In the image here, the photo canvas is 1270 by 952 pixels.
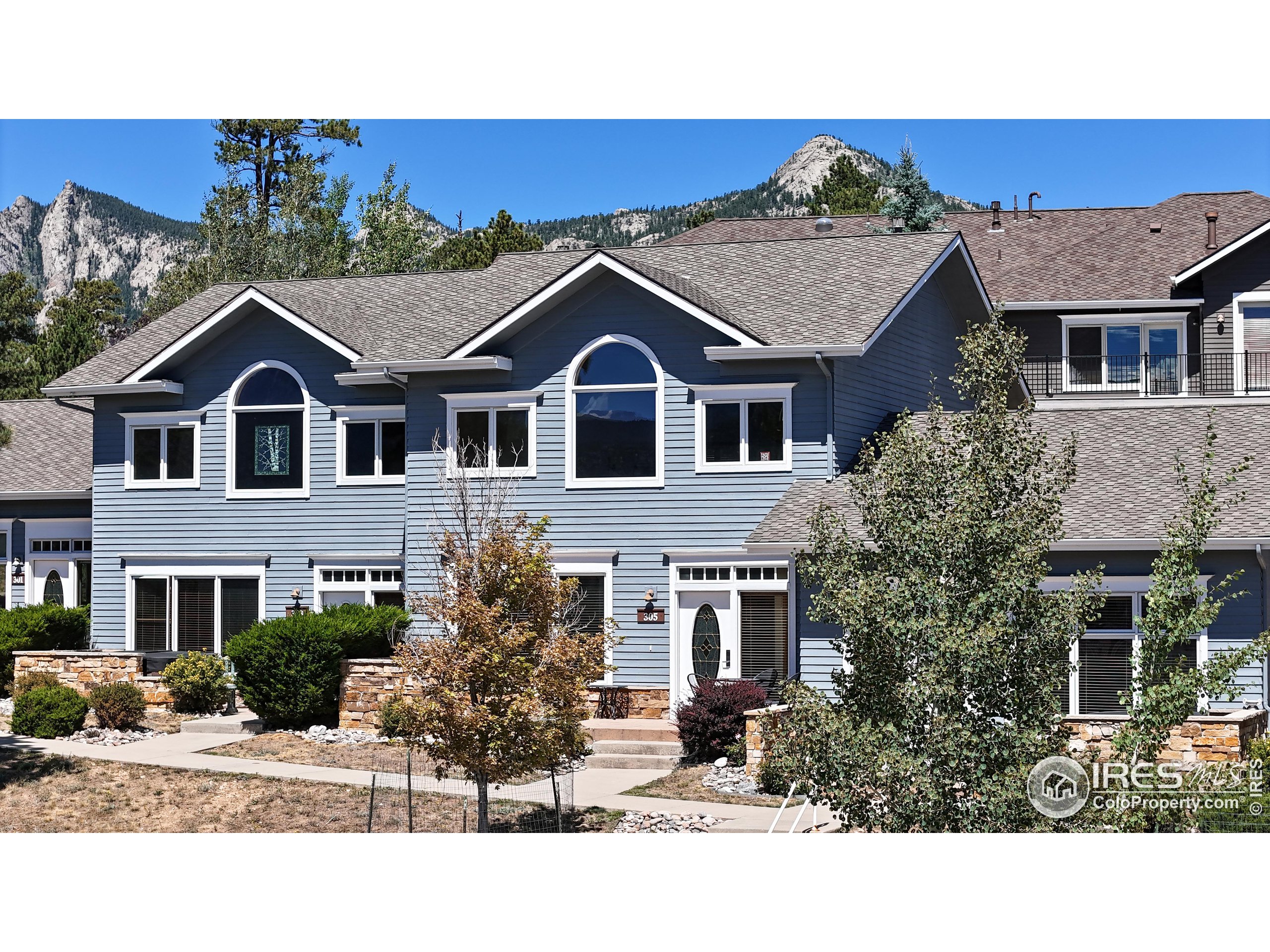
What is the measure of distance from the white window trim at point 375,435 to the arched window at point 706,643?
6.59 meters

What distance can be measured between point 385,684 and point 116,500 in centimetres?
836

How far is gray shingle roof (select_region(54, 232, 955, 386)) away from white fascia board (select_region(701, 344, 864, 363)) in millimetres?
171

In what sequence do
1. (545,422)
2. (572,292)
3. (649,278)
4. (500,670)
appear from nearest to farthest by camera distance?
(500,670) → (649,278) → (572,292) → (545,422)

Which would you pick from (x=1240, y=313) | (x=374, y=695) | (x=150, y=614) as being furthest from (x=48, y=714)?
(x=1240, y=313)

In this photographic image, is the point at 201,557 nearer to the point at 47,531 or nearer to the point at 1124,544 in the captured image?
the point at 47,531

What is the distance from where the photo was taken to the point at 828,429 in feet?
71.1

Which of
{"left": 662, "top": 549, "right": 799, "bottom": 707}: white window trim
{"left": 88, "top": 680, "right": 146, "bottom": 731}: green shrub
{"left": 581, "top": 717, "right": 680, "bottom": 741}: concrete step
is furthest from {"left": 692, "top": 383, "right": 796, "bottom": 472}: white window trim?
{"left": 88, "top": 680, "right": 146, "bottom": 731}: green shrub

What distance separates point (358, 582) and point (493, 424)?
4.66 metres

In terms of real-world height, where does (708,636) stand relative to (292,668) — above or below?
above

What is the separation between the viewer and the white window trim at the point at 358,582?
25484 millimetres

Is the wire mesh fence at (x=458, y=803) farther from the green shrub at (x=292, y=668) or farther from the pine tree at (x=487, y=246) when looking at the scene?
the pine tree at (x=487, y=246)

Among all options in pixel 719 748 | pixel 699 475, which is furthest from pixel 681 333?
pixel 719 748

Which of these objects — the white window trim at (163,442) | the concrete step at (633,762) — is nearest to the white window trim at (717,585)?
the concrete step at (633,762)

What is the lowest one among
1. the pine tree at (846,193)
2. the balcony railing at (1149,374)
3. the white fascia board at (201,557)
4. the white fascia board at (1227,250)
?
the white fascia board at (201,557)
